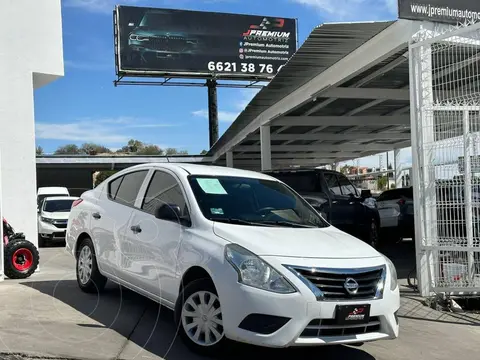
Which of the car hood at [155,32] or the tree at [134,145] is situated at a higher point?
the car hood at [155,32]

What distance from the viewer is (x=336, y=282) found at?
4367 mm

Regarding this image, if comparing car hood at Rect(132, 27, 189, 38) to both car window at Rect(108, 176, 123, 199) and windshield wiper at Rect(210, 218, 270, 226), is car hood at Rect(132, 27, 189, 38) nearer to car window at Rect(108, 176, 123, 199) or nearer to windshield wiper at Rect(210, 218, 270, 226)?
car window at Rect(108, 176, 123, 199)

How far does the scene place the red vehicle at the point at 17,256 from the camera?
8617 millimetres

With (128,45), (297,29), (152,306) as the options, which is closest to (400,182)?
(297,29)

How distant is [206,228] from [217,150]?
946 inches

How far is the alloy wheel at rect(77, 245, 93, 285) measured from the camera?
6941 millimetres

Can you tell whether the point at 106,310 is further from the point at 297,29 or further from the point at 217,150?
the point at 297,29

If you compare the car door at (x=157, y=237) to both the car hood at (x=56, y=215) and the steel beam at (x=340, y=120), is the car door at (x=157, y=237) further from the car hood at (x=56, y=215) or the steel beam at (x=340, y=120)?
the car hood at (x=56, y=215)

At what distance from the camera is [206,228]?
4.90 metres

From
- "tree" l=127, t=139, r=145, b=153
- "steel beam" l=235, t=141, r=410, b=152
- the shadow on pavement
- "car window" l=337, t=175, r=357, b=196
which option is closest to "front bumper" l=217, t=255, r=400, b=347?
the shadow on pavement

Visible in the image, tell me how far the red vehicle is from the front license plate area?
621cm

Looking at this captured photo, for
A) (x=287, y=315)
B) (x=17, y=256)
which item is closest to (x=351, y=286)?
(x=287, y=315)

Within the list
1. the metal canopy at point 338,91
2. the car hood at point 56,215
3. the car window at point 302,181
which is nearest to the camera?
the metal canopy at point 338,91

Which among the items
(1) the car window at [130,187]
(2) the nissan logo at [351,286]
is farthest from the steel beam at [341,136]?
(2) the nissan logo at [351,286]
